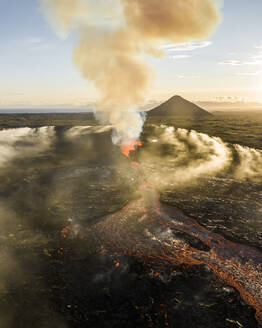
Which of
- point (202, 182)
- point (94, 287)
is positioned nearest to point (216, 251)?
point (94, 287)

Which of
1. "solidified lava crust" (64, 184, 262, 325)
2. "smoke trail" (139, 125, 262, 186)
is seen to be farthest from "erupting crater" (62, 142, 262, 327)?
"smoke trail" (139, 125, 262, 186)

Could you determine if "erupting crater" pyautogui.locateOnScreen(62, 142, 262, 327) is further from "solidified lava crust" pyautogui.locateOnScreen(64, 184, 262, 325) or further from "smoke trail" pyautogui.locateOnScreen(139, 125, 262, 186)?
"smoke trail" pyautogui.locateOnScreen(139, 125, 262, 186)

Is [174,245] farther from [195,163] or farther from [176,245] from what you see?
[195,163]

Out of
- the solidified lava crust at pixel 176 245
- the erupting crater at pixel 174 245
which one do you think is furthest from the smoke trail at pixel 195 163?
the solidified lava crust at pixel 176 245

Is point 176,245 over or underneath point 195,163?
underneath

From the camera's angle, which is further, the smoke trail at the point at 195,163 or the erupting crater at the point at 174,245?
the smoke trail at the point at 195,163

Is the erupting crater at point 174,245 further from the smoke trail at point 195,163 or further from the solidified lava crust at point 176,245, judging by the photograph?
the smoke trail at point 195,163

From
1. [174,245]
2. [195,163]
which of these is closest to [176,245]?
[174,245]

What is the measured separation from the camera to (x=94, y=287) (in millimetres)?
14352

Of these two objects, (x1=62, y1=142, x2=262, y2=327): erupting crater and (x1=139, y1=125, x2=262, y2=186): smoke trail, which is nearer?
(x1=62, y1=142, x2=262, y2=327): erupting crater

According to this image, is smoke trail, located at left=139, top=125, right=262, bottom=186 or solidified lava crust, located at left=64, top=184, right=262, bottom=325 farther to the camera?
smoke trail, located at left=139, top=125, right=262, bottom=186

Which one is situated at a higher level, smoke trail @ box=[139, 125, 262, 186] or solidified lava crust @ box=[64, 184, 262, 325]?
smoke trail @ box=[139, 125, 262, 186]

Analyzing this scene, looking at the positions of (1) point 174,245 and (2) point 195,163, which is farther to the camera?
(2) point 195,163

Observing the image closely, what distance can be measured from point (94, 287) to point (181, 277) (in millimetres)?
5387
